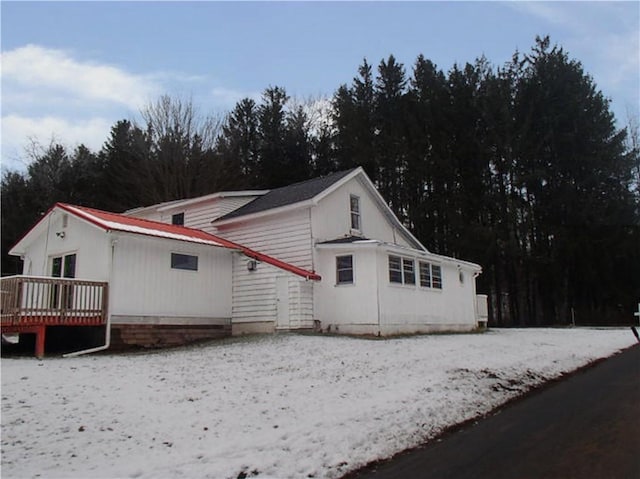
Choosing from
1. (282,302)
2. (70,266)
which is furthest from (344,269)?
(70,266)

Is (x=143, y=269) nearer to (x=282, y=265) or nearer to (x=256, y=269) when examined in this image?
(x=256, y=269)

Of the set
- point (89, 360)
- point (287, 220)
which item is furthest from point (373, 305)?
point (89, 360)

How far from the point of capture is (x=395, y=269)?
58.4 feet

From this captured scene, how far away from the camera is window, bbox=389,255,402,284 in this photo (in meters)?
17.6

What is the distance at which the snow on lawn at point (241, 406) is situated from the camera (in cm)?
561

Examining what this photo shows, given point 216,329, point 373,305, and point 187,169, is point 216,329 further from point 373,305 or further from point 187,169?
point 187,169

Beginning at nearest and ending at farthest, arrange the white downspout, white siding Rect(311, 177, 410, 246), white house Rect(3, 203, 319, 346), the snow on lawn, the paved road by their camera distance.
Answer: the paved road < the snow on lawn < the white downspout < white house Rect(3, 203, 319, 346) < white siding Rect(311, 177, 410, 246)

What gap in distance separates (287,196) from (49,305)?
940 cm

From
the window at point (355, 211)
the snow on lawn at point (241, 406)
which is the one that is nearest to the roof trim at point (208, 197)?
the window at point (355, 211)

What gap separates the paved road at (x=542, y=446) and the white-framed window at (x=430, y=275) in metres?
10.3

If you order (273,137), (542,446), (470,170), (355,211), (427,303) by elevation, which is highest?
(273,137)

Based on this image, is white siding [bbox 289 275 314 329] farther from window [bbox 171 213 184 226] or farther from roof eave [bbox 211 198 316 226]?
window [bbox 171 213 184 226]

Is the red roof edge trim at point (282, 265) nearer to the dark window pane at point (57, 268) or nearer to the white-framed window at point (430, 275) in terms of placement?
the white-framed window at point (430, 275)

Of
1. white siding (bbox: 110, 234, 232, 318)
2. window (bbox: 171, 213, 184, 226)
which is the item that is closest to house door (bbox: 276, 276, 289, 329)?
white siding (bbox: 110, 234, 232, 318)
